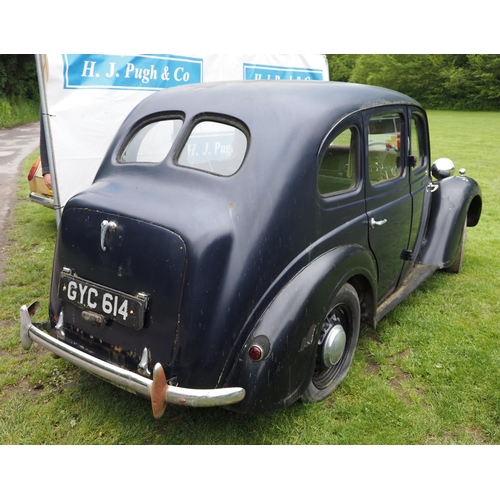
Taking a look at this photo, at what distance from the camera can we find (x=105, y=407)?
2900 millimetres

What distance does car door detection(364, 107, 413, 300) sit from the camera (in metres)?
3.15

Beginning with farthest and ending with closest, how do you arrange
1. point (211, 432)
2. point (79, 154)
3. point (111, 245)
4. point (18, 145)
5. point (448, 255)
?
point (18, 145) → point (79, 154) → point (448, 255) → point (211, 432) → point (111, 245)

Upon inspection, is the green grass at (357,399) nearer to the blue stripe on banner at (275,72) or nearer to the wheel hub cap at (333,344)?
the wheel hub cap at (333,344)

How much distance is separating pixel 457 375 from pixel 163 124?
8.84 feet

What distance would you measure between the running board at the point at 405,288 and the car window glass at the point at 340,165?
1.03 m

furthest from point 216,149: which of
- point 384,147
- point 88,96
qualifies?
point 88,96

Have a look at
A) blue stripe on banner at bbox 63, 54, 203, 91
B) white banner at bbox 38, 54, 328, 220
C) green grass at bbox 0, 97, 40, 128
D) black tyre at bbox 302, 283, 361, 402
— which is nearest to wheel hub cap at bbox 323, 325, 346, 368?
black tyre at bbox 302, 283, 361, 402

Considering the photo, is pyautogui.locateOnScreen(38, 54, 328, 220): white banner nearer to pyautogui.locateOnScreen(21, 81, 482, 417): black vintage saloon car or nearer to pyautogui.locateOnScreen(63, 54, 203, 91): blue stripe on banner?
pyautogui.locateOnScreen(63, 54, 203, 91): blue stripe on banner

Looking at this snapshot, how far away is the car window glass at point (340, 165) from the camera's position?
276 cm

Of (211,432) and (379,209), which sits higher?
(379,209)

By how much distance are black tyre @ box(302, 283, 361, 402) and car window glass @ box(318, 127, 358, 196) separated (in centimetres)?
64

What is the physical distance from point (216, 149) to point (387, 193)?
1300 mm
